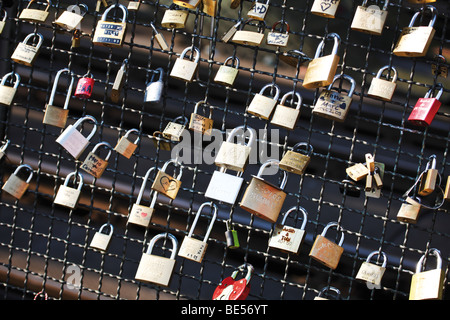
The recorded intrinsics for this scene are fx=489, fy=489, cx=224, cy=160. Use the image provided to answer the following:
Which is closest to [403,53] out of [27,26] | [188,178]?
[188,178]

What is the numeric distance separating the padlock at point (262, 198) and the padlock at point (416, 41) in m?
0.53

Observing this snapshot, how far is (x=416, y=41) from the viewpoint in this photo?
Answer: 4.44 ft

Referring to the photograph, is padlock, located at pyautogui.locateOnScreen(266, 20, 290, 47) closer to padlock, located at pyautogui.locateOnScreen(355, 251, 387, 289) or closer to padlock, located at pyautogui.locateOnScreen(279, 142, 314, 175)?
padlock, located at pyautogui.locateOnScreen(279, 142, 314, 175)

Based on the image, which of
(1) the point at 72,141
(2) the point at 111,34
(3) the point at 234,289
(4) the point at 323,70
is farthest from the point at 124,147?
(4) the point at 323,70

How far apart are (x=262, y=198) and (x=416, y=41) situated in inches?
24.2

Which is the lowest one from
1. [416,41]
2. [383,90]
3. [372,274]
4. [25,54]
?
[372,274]

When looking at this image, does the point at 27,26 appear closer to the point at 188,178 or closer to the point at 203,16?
the point at 203,16

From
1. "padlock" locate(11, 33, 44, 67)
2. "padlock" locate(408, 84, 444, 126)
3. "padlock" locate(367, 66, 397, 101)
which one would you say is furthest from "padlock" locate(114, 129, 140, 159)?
"padlock" locate(408, 84, 444, 126)

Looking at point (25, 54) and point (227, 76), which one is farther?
point (25, 54)

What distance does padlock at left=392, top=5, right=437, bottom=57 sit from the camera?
4.38 ft

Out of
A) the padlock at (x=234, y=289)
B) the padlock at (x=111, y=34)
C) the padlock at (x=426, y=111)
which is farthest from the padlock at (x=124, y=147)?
the padlock at (x=426, y=111)

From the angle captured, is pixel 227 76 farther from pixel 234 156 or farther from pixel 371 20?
pixel 371 20

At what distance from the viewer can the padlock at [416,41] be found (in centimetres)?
133

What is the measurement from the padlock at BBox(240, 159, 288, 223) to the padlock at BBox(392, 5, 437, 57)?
527 mm
